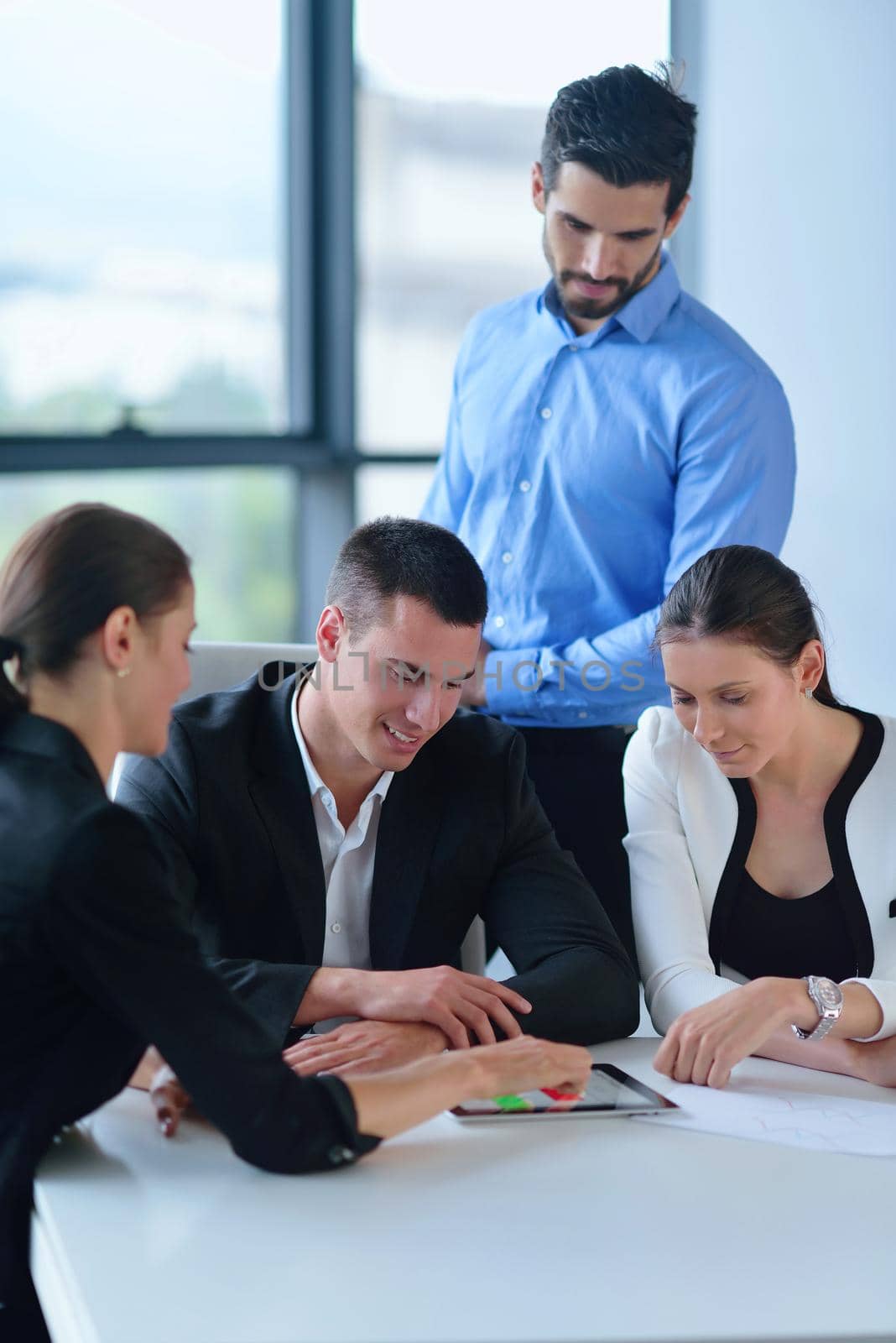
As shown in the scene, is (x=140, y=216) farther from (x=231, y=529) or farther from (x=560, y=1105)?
(x=560, y=1105)

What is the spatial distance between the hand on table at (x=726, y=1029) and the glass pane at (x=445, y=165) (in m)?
2.61

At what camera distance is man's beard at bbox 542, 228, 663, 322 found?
7.68ft

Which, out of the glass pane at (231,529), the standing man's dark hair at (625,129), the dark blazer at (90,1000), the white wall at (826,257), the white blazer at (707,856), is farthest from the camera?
the glass pane at (231,529)

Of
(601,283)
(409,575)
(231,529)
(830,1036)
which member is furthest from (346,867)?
(231,529)

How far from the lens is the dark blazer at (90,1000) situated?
117 cm

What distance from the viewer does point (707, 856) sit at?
6.06 ft

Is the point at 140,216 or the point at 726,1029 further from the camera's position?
the point at 140,216

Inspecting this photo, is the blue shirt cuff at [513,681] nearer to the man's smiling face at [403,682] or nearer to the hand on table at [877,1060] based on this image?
the man's smiling face at [403,682]

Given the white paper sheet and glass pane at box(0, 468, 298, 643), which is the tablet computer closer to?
the white paper sheet

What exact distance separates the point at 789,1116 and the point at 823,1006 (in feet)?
0.60

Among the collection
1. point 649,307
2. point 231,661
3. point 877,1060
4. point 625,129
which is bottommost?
point 877,1060

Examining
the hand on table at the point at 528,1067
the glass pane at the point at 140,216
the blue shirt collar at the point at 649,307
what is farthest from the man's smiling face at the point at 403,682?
the glass pane at the point at 140,216

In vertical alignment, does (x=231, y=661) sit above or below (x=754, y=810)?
above

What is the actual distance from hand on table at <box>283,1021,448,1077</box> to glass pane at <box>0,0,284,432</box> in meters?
2.19
